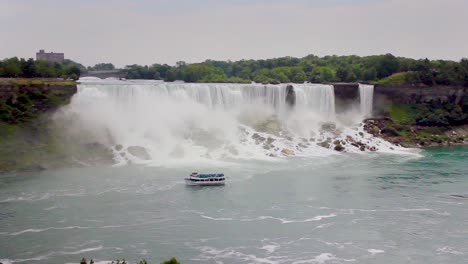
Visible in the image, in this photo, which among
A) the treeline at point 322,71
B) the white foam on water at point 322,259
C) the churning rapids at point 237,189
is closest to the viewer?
the white foam on water at point 322,259

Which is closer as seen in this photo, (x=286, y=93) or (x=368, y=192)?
(x=368, y=192)

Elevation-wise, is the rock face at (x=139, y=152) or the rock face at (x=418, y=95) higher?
the rock face at (x=418, y=95)

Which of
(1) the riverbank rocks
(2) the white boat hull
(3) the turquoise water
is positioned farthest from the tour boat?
(1) the riverbank rocks

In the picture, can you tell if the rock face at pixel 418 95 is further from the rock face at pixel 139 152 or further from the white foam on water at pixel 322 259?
the white foam on water at pixel 322 259

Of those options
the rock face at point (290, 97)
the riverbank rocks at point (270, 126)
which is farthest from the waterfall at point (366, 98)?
the riverbank rocks at point (270, 126)

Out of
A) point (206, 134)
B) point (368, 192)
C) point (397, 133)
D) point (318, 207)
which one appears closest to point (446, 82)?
point (397, 133)

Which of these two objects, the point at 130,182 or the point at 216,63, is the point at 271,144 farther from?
the point at 216,63

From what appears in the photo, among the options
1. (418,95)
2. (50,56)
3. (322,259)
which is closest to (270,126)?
(418,95)
